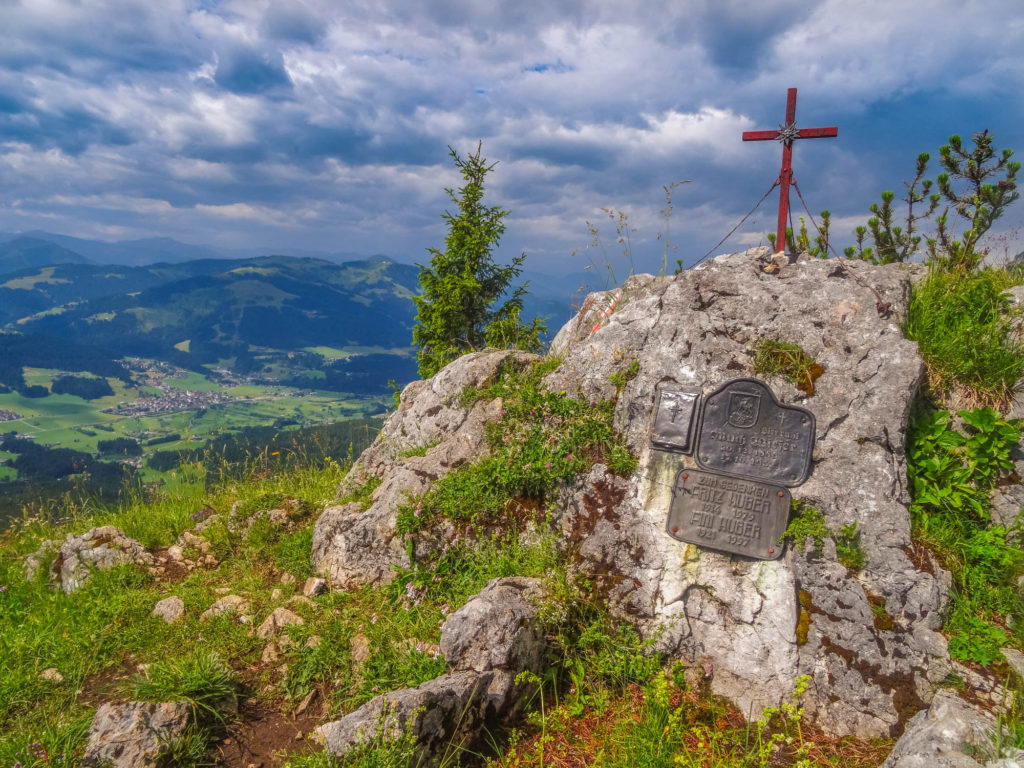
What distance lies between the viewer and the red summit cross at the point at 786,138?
7031mm

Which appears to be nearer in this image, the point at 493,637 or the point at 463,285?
the point at 493,637

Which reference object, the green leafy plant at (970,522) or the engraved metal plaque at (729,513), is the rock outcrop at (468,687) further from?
A: the green leafy plant at (970,522)

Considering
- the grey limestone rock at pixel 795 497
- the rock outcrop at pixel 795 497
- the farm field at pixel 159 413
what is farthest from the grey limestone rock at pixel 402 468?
the farm field at pixel 159 413

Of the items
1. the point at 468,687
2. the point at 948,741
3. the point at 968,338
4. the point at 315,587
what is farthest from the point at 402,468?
the point at 968,338

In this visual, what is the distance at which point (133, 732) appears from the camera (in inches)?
171

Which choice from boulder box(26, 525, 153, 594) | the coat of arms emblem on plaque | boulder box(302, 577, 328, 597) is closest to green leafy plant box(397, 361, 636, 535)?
the coat of arms emblem on plaque

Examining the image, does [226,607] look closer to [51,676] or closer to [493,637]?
[51,676]

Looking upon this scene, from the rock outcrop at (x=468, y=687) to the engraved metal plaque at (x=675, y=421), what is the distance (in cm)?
217

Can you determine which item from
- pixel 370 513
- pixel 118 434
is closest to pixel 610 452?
pixel 370 513

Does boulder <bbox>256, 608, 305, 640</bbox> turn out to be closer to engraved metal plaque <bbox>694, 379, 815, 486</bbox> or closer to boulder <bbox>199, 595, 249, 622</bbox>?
boulder <bbox>199, 595, 249, 622</bbox>

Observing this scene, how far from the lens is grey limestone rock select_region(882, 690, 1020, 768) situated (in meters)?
3.53

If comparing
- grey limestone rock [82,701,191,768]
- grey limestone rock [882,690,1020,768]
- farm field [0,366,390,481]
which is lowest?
farm field [0,366,390,481]

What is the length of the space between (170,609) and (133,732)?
236cm

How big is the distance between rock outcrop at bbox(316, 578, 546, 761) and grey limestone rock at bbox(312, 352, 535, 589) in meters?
1.67
